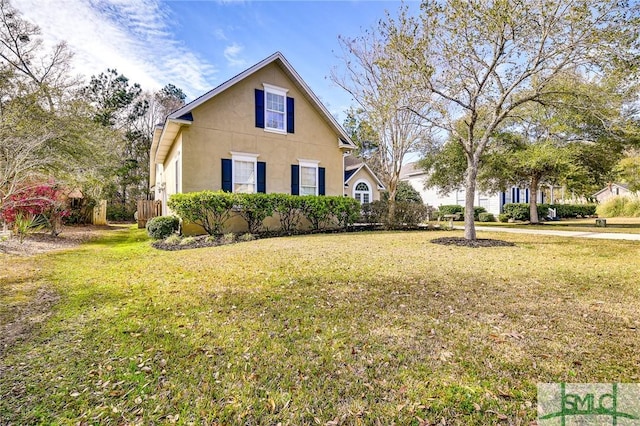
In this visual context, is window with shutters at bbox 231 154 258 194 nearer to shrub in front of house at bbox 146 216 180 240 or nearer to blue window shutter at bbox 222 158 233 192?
blue window shutter at bbox 222 158 233 192

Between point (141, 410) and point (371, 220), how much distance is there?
46.4 ft

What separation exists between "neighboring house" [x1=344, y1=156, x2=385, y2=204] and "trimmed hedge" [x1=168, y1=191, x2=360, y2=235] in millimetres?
10689

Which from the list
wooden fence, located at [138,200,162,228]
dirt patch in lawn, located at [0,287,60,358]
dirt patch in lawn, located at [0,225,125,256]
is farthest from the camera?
wooden fence, located at [138,200,162,228]

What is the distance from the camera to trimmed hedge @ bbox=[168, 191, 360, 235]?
1063 centimetres

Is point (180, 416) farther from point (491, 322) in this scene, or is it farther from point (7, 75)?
point (7, 75)

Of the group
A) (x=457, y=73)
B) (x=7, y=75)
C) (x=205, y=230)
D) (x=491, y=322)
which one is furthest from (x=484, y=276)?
Result: (x=7, y=75)

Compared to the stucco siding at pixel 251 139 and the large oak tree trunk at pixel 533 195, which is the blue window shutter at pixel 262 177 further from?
the large oak tree trunk at pixel 533 195

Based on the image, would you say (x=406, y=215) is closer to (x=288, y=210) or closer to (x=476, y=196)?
(x=288, y=210)

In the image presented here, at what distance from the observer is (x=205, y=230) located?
1180cm

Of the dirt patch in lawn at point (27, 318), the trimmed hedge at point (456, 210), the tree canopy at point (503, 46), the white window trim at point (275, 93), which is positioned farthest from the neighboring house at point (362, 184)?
the dirt patch in lawn at point (27, 318)

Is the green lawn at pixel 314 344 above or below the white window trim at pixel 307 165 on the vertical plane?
below

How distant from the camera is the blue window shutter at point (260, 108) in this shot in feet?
43.1

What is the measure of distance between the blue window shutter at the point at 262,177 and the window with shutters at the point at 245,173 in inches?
6.5

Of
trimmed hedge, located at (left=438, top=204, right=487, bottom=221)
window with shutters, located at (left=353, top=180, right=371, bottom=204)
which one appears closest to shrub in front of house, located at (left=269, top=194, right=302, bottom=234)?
window with shutters, located at (left=353, top=180, right=371, bottom=204)
